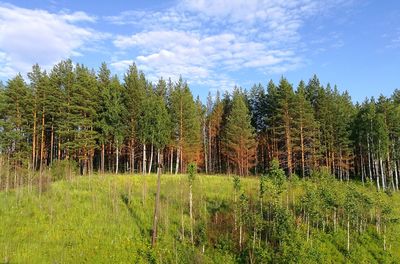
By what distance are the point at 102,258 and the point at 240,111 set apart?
35616mm

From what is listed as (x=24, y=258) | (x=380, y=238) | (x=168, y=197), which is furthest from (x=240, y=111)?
(x=24, y=258)

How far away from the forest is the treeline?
208 mm

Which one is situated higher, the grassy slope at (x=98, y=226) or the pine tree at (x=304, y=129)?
the pine tree at (x=304, y=129)

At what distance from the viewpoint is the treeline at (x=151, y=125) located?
49.2 meters

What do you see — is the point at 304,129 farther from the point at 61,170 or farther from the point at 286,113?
the point at 61,170

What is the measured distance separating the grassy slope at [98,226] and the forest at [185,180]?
122 mm

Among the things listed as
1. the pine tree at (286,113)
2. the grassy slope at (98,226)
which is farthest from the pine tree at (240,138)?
the grassy slope at (98,226)

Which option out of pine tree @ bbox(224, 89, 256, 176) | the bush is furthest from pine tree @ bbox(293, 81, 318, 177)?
the bush

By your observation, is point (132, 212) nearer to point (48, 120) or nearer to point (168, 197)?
point (168, 197)

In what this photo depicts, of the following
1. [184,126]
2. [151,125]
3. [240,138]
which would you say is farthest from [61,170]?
→ [240,138]

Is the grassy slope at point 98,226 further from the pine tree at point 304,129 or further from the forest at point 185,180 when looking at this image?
the pine tree at point 304,129

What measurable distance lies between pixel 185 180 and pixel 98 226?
50.2ft

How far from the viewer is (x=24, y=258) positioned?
76.8ft

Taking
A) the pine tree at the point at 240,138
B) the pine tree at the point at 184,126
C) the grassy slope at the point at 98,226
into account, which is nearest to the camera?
the grassy slope at the point at 98,226
